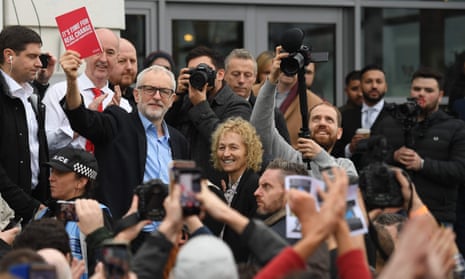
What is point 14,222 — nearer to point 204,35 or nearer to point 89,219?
point 89,219

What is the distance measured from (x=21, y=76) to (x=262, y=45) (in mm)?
4323

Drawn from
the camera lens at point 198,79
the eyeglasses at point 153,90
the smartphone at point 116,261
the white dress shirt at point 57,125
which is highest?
the camera lens at point 198,79

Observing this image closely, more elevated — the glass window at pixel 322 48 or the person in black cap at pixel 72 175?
the glass window at pixel 322 48

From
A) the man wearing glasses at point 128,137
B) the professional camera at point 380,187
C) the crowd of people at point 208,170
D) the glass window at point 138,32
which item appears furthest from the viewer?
the glass window at point 138,32

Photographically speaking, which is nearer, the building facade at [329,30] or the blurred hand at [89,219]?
the blurred hand at [89,219]

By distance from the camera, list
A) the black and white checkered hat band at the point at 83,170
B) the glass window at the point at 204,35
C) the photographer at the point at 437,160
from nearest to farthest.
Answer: the black and white checkered hat band at the point at 83,170
the photographer at the point at 437,160
the glass window at the point at 204,35

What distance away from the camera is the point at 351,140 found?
30.7ft

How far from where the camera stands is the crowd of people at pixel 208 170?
4414 mm

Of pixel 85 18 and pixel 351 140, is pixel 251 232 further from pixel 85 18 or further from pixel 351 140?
pixel 351 140

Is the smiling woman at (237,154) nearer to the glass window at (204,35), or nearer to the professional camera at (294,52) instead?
the professional camera at (294,52)

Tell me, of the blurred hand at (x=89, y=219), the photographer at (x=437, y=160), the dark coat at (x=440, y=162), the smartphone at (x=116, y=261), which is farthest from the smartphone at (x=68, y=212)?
the dark coat at (x=440, y=162)

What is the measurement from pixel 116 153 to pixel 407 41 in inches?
223

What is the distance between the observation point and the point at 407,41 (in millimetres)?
11938

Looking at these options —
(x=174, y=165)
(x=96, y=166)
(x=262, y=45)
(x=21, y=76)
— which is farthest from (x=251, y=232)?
(x=262, y=45)
